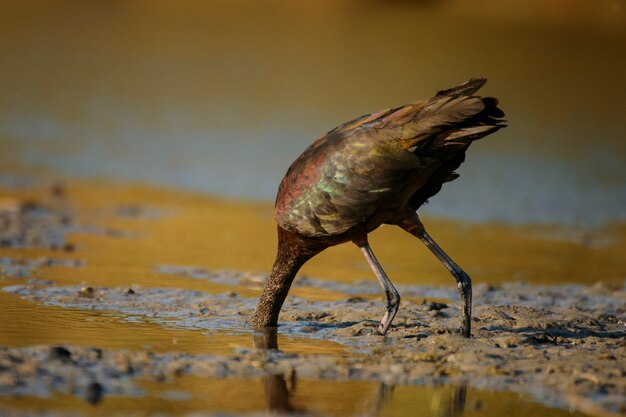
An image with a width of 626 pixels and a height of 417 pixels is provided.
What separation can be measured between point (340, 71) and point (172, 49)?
3.34 meters

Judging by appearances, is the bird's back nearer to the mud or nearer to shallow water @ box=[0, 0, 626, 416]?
the mud

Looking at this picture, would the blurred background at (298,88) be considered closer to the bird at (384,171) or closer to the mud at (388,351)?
the mud at (388,351)

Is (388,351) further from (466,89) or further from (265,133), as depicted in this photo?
(265,133)

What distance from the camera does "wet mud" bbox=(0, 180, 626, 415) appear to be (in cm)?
630

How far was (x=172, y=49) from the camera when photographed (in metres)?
20.5

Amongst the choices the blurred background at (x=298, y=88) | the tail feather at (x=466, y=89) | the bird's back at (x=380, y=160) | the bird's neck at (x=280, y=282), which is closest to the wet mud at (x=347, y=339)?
the bird's neck at (x=280, y=282)

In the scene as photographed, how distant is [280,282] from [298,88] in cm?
1099

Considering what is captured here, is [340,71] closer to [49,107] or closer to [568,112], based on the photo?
[568,112]

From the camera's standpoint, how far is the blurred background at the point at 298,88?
655 inches

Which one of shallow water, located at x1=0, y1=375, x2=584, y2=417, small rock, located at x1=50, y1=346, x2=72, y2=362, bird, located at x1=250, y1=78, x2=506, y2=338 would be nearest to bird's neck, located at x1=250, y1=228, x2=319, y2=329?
bird, located at x1=250, y1=78, x2=506, y2=338

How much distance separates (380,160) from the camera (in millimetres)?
7457

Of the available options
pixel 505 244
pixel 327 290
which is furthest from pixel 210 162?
pixel 327 290

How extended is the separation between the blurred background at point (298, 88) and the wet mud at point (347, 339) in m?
5.33

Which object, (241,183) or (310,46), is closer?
(241,183)
